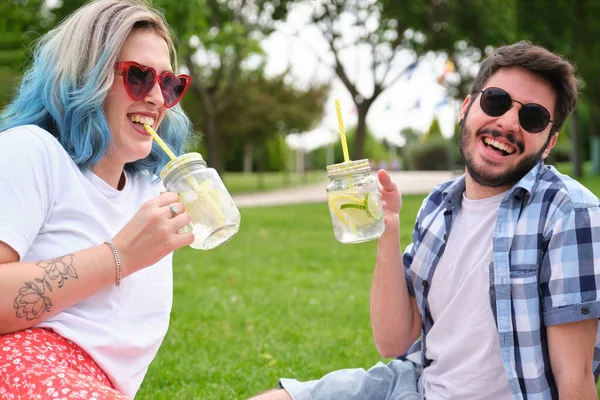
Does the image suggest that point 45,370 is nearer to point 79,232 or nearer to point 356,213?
point 79,232

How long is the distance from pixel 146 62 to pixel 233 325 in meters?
3.47

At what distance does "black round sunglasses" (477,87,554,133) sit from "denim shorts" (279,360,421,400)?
988mm

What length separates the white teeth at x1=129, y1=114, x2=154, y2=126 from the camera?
2207mm

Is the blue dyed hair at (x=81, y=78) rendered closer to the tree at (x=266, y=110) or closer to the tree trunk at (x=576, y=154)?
the tree at (x=266, y=110)

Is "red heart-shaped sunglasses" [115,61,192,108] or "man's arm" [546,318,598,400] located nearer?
"man's arm" [546,318,598,400]

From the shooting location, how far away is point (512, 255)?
2.14 meters

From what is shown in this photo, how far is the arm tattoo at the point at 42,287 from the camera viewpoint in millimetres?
1892

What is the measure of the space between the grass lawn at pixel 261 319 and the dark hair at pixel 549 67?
92.4 inches

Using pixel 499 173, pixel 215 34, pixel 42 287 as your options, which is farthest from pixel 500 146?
pixel 215 34

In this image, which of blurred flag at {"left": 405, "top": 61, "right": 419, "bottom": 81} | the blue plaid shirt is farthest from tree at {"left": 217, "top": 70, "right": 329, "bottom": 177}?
the blue plaid shirt

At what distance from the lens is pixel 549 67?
2258mm

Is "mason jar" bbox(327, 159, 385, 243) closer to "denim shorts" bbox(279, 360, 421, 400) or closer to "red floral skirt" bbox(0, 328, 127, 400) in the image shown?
"denim shorts" bbox(279, 360, 421, 400)

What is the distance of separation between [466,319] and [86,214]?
4.25ft

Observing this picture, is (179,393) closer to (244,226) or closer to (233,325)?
(233,325)
